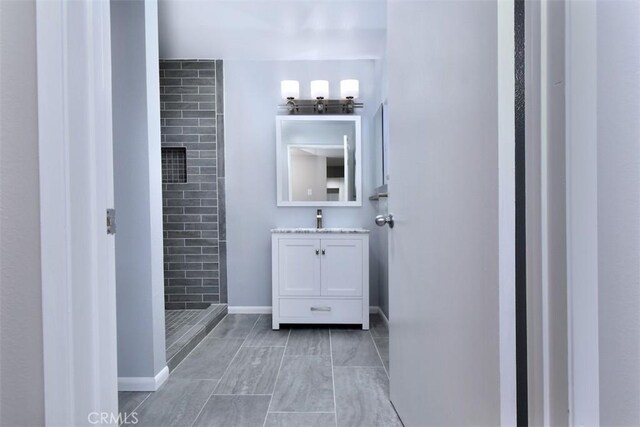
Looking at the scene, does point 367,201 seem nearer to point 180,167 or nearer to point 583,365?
point 180,167

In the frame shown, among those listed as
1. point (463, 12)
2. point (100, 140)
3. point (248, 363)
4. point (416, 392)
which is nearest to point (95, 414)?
point (100, 140)

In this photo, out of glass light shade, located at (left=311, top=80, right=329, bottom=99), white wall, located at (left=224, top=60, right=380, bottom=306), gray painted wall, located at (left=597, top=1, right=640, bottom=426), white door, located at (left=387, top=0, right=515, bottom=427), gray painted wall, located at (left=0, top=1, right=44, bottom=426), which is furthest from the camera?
white wall, located at (left=224, top=60, right=380, bottom=306)

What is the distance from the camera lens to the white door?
0.77 metres

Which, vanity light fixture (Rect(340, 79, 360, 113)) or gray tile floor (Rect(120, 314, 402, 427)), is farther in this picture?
vanity light fixture (Rect(340, 79, 360, 113))

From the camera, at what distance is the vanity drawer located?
9.11 feet

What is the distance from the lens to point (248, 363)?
2.13 m

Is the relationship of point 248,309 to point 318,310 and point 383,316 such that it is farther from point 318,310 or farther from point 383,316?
point 383,316

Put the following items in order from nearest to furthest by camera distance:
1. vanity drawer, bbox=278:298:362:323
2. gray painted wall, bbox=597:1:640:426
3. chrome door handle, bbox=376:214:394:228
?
gray painted wall, bbox=597:1:640:426, chrome door handle, bbox=376:214:394:228, vanity drawer, bbox=278:298:362:323

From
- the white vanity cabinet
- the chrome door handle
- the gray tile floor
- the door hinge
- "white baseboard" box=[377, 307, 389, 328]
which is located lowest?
"white baseboard" box=[377, 307, 389, 328]

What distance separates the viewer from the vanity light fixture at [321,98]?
3.19m

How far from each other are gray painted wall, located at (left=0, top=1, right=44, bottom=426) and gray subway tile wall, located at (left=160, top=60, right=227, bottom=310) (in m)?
2.68

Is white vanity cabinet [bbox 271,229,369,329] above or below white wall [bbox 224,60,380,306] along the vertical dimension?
below

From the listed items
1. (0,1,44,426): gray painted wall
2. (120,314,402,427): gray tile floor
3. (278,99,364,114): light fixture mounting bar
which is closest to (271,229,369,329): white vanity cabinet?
(120,314,402,427): gray tile floor

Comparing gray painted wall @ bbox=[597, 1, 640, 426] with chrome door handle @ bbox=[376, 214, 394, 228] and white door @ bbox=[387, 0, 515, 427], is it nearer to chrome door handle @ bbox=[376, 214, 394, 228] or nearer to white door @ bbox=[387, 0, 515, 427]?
white door @ bbox=[387, 0, 515, 427]
